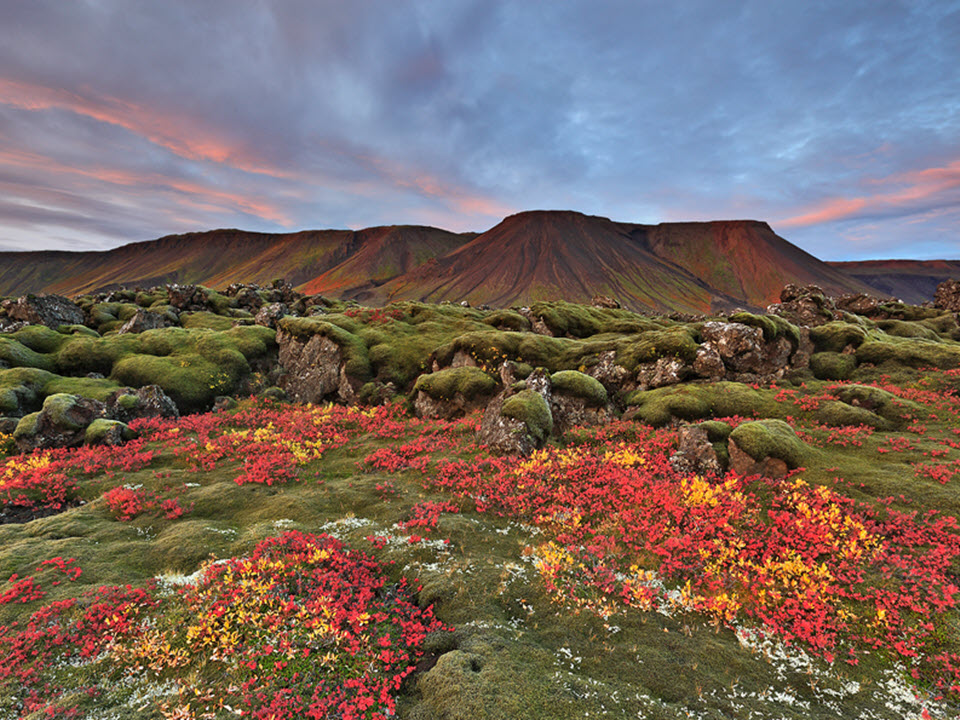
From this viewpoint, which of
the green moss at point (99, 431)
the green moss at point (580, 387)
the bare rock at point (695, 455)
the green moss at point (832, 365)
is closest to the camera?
the bare rock at point (695, 455)

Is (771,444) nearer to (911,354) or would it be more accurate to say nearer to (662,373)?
(662,373)

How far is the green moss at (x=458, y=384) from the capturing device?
3156 cm

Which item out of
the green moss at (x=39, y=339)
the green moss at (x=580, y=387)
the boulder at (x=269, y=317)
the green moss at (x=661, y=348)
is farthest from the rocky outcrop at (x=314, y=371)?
the green moss at (x=661, y=348)

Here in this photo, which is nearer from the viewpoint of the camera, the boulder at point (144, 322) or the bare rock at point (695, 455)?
the bare rock at point (695, 455)

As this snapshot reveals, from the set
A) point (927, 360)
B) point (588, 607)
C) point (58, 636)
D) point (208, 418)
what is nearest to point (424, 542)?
point (588, 607)

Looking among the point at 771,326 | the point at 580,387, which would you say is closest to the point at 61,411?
the point at 580,387

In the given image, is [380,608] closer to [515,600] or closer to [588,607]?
[515,600]

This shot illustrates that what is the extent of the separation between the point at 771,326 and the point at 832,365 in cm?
587

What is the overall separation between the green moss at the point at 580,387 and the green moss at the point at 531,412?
3.91 metres

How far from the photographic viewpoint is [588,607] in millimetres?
10844

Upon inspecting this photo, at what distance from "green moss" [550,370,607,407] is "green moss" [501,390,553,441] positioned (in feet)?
12.8

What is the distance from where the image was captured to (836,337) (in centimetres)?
3622

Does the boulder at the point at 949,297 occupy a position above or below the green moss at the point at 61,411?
above

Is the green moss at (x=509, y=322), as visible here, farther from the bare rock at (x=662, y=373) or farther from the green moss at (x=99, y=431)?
the green moss at (x=99, y=431)
